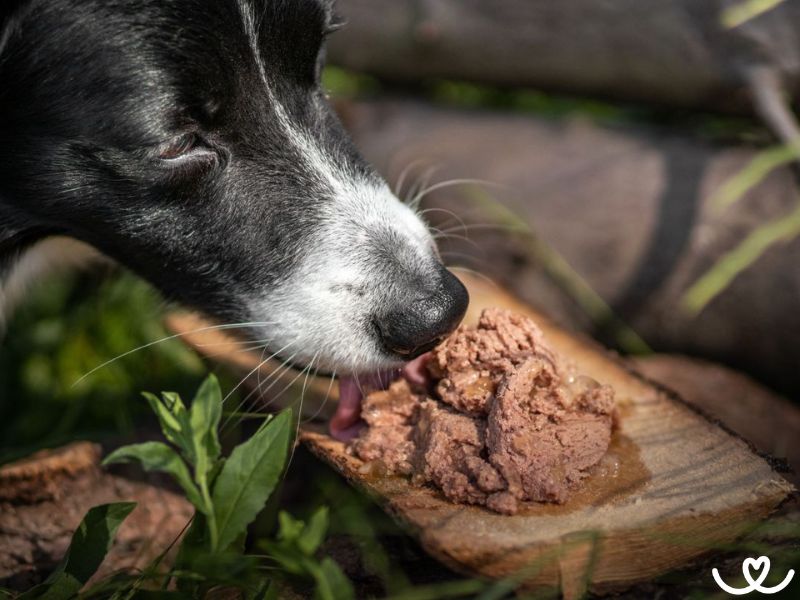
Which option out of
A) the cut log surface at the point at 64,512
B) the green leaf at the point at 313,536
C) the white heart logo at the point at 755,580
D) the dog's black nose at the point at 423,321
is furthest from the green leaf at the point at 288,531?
the white heart logo at the point at 755,580

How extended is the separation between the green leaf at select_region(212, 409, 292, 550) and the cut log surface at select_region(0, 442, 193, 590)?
0.50 meters

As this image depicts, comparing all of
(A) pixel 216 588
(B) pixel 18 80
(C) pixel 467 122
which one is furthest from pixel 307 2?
(C) pixel 467 122

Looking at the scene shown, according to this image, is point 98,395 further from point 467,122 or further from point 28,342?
point 467,122

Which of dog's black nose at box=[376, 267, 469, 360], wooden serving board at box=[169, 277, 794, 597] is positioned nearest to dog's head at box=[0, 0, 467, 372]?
dog's black nose at box=[376, 267, 469, 360]

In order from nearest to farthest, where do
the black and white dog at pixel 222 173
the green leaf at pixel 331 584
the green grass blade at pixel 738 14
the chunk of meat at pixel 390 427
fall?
the green leaf at pixel 331 584 → the chunk of meat at pixel 390 427 → the black and white dog at pixel 222 173 → the green grass blade at pixel 738 14

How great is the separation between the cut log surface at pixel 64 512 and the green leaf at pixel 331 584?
0.75 meters

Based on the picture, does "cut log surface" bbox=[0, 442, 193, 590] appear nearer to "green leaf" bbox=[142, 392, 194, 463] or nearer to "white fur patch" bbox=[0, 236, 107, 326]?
"green leaf" bbox=[142, 392, 194, 463]

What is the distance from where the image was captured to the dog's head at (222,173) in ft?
7.36

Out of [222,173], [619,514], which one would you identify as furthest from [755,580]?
[222,173]

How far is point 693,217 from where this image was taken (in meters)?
3.37

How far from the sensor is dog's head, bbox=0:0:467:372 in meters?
2.24

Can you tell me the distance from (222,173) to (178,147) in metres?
0.14

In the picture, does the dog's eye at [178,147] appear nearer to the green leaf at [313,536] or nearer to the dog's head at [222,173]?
the dog's head at [222,173]

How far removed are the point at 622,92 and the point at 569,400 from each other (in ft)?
6.96
